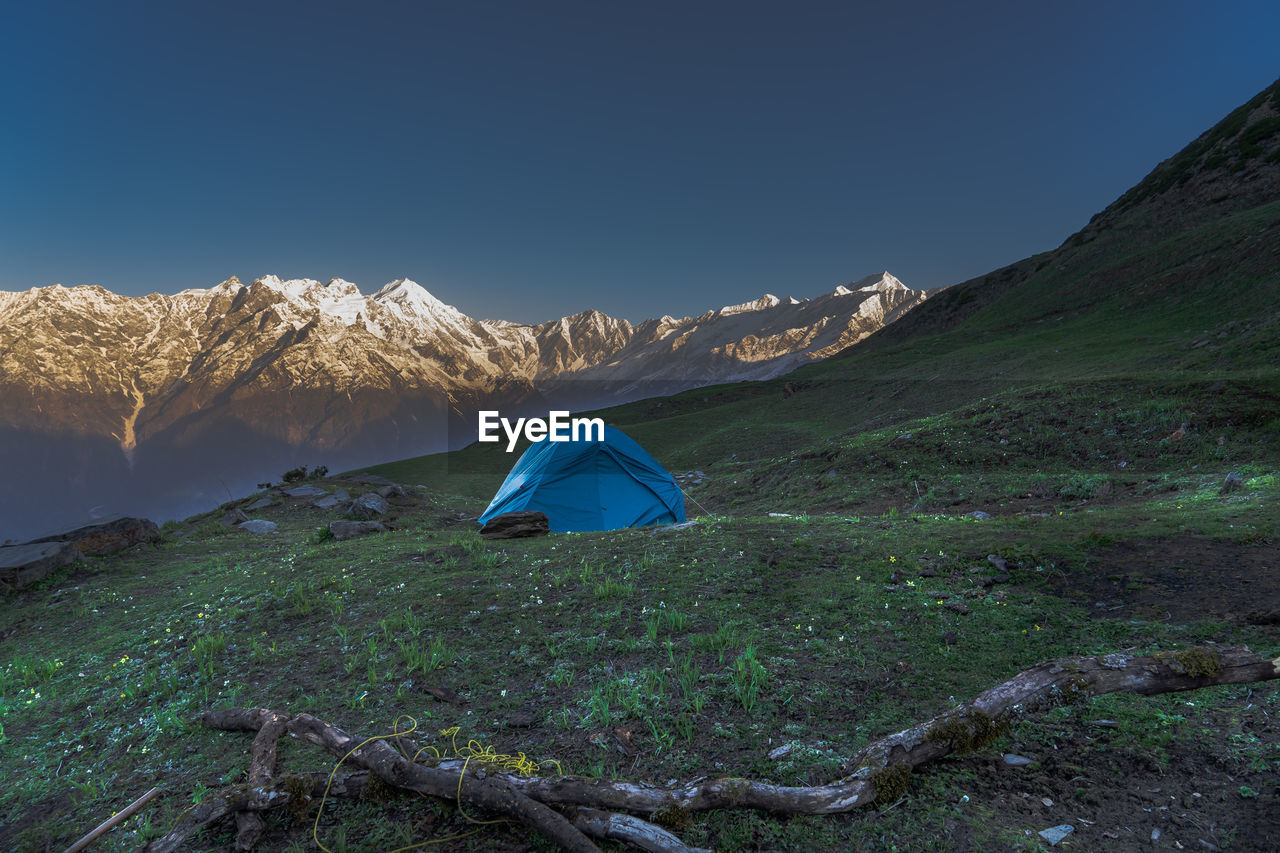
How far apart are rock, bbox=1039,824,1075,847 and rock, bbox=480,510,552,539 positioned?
12.8 m

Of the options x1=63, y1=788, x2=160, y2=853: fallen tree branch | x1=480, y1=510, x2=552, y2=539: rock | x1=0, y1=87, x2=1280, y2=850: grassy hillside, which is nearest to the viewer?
x1=63, y1=788, x2=160, y2=853: fallen tree branch

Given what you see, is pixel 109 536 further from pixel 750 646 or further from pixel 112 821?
pixel 750 646

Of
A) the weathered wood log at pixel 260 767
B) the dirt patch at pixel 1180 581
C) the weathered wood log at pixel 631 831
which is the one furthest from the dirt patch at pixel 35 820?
the dirt patch at pixel 1180 581

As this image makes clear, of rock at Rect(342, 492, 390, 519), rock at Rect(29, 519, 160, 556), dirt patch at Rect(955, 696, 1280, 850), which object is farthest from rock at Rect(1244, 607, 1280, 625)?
rock at Rect(29, 519, 160, 556)

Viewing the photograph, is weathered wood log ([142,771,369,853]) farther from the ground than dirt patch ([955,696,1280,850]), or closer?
farther from the ground

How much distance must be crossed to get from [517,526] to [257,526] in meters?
13.4

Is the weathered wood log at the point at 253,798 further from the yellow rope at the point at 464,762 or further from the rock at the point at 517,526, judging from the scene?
the rock at the point at 517,526

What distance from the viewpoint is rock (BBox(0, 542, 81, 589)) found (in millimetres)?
13210

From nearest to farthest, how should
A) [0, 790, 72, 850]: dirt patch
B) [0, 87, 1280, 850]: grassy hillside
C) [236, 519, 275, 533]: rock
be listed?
1. [0, 87, 1280, 850]: grassy hillside
2. [0, 790, 72, 850]: dirt patch
3. [236, 519, 275, 533]: rock

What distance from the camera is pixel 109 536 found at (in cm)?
1653

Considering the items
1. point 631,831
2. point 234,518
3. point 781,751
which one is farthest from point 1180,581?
point 234,518

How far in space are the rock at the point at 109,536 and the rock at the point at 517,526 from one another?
11.7m

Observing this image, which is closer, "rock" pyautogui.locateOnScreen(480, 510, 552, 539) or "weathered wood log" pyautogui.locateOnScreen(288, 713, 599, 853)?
"weathered wood log" pyautogui.locateOnScreen(288, 713, 599, 853)

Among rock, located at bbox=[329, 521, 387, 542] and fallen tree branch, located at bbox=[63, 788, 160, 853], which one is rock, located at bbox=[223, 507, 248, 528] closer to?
rock, located at bbox=[329, 521, 387, 542]
